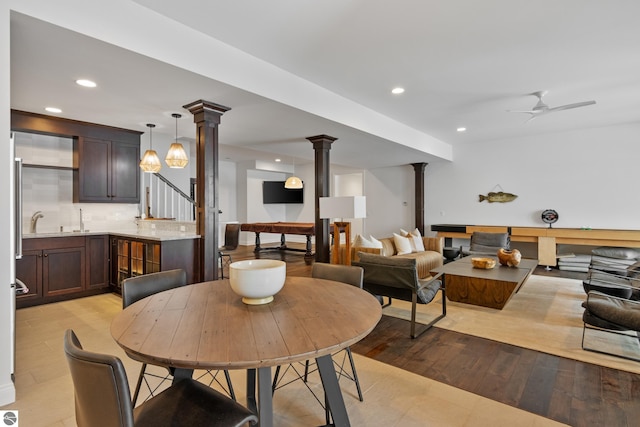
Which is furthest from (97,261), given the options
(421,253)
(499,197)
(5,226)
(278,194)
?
(499,197)

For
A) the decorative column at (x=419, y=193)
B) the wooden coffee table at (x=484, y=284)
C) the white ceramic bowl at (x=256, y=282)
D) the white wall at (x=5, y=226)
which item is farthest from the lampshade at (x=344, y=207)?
the decorative column at (x=419, y=193)

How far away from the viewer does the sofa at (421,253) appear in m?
4.87

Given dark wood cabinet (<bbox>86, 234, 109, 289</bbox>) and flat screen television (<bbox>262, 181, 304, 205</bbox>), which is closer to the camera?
dark wood cabinet (<bbox>86, 234, 109, 289</bbox>)

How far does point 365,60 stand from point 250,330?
2987 mm

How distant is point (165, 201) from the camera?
575 cm

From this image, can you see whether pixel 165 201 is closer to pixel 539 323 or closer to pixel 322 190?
pixel 322 190

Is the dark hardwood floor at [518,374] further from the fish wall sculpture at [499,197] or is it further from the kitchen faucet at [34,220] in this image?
the fish wall sculpture at [499,197]

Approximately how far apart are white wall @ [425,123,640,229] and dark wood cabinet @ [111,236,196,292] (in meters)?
6.33

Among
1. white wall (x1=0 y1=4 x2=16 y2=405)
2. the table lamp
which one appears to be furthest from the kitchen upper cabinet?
the table lamp

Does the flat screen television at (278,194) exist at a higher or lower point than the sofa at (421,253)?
higher

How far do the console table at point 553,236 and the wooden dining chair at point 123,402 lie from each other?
22.7ft

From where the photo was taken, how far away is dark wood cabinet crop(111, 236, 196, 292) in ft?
12.2

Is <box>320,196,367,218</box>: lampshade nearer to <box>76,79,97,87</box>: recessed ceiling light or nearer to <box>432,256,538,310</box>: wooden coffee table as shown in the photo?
<box>432,256,538,310</box>: wooden coffee table

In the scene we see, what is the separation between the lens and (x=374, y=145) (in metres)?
5.96
